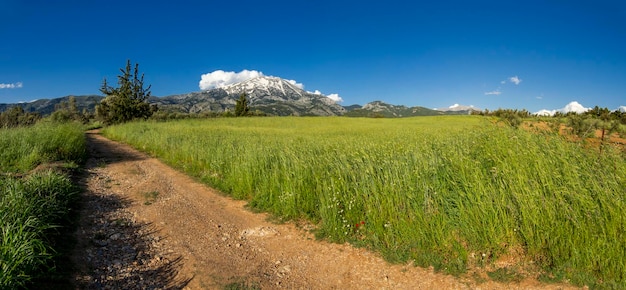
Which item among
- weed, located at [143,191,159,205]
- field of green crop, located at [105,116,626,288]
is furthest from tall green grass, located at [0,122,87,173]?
field of green crop, located at [105,116,626,288]

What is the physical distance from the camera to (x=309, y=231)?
6.53 meters

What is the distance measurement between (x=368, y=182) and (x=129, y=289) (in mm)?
4468

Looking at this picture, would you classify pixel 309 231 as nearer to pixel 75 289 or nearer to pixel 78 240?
pixel 75 289

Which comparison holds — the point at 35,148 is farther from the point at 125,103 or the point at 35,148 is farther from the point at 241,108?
the point at 241,108

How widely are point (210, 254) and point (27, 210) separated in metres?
3.01

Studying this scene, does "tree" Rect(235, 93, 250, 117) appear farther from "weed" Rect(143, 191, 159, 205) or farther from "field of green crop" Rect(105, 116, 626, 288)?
"field of green crop" Rect(105, 116, 626, 288)

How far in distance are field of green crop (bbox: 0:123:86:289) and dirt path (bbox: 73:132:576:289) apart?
0.53 m

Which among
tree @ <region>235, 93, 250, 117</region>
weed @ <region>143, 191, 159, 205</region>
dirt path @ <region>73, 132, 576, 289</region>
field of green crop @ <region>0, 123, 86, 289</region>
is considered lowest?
dirt path @ <region>73, 132, 576, 289</region>

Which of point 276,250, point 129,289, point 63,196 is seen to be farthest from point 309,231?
point 63,196

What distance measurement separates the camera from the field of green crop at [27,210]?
378cm

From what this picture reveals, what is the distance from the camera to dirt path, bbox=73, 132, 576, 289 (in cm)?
463

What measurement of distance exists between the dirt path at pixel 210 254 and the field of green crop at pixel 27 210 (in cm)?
53

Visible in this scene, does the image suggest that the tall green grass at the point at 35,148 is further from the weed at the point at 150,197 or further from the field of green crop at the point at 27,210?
the weed at the point at 150,197

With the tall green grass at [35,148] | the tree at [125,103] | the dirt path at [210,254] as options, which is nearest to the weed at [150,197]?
the dirt path at [210,254]
